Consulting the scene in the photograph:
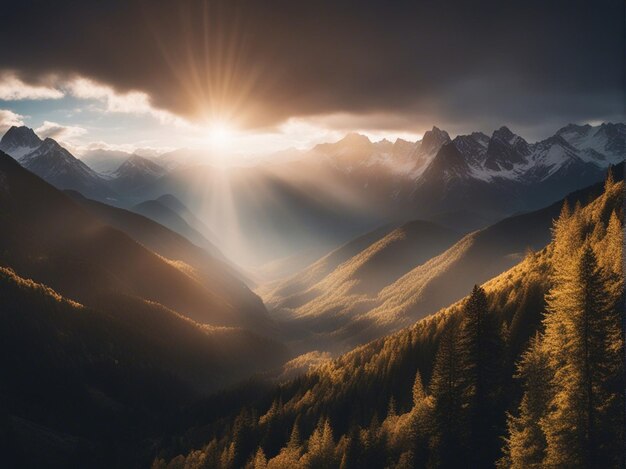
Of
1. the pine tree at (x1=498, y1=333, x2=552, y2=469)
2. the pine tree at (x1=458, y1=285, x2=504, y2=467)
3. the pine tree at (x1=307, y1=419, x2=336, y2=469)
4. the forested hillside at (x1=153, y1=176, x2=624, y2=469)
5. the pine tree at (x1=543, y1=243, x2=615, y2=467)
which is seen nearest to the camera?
the pine tree at (x1=543, y1=243, x2=615, y2=467)

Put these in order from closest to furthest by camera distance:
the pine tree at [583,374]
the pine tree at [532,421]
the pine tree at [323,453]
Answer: the pine tree at [583,374], the pine tree at [532,421], the pine tree at [323,453]

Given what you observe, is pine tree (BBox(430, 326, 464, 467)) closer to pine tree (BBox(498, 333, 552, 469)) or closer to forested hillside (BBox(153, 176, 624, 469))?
forested hillside (BBox(153, 176, 624, 469))

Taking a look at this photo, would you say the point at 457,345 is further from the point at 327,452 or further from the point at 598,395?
the point at 327,452

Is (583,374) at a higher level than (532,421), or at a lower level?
higher

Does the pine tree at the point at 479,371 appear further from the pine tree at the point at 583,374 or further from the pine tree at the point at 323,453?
the pine tree at the point at 323,453

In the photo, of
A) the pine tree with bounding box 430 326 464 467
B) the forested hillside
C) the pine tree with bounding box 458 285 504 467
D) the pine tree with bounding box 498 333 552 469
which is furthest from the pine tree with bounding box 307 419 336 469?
the pine tree with bounding box 498 333 552 469

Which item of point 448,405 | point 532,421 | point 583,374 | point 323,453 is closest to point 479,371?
point 448,405

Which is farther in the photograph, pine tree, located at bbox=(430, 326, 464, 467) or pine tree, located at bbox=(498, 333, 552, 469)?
pine tree, located at bbox=(430, 326, 464, 467)

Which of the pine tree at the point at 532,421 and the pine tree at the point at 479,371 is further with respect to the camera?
the pine tree at the point at 479,371

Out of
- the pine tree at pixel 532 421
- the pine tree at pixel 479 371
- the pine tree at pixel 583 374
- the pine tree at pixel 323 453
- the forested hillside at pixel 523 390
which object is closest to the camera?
the pine tree at pixel 583 374

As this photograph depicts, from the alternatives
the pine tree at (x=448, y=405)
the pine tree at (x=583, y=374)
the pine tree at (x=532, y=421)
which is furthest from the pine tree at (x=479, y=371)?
the pine tree at (x=583, y=374)

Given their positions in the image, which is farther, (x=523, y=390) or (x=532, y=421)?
(x=523, y=390)

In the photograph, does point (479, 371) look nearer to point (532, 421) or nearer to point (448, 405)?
point (448, 405)

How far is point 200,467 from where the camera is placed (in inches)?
4161
